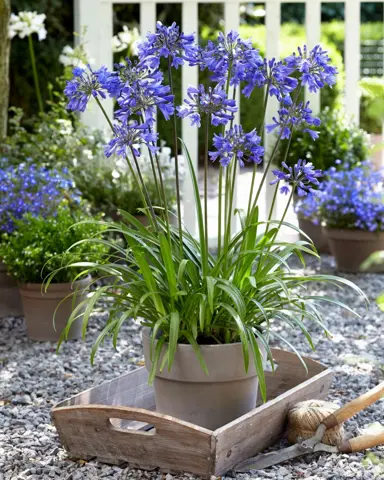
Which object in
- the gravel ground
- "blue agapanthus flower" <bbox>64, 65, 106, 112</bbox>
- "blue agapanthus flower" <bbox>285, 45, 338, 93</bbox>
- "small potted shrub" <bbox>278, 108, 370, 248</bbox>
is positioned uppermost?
"blue agapanthus flower" <bbox>285, 45, 338, 93</bbox>

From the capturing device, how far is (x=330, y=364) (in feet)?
10.8

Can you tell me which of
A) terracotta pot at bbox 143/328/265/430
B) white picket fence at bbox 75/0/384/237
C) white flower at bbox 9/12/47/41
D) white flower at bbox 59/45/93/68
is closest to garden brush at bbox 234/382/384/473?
terracotta pot at bbox 143/328/265/430

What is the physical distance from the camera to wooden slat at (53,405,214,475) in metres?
2.18

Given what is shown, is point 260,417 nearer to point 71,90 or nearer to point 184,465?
point 184,465

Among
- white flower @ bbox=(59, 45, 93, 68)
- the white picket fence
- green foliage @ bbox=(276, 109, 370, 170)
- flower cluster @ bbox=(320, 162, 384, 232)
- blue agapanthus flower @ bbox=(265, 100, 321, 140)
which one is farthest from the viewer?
the white picket fence

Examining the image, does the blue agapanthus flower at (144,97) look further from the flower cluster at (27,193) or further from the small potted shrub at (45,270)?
the flower cluster at (27,193)

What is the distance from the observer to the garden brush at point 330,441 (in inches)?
90.8

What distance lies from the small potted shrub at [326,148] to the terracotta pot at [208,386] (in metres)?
2.91

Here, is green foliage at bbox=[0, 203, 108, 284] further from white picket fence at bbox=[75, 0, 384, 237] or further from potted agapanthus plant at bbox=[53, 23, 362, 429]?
white picket fence at bbox=[75, 0, 384, 237]

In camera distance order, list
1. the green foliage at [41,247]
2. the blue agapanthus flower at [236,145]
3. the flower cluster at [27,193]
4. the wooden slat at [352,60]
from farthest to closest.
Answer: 1. the wooden slat at [352,60]
2. the flower cluster at [27,193]
3. the green foliage at [41,247]
4. the blue agapanthus flower at [236,145]

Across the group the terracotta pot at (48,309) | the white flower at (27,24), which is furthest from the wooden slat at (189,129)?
the terracotta pot at (48,309)

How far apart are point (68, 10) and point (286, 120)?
5.73 m

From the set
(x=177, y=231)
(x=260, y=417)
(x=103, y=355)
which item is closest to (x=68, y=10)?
(x=103, y=355)

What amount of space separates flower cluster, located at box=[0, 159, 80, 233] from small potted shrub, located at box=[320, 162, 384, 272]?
1471 mm
